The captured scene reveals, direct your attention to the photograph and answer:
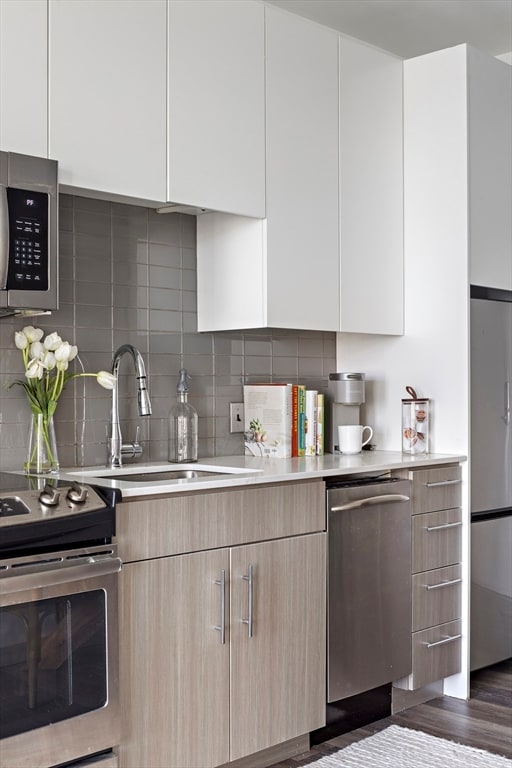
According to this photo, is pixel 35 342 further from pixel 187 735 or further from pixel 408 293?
pixel 408 293

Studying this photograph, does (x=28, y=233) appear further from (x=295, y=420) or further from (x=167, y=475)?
(x=295, y=420)

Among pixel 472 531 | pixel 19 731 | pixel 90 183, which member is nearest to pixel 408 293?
pixel 472 531

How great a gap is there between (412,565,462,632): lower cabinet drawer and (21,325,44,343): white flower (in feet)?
5.04

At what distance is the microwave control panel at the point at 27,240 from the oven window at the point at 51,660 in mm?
826

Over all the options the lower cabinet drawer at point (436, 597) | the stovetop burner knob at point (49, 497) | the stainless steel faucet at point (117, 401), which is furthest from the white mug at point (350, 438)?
the stovetop burner knob at point (49, 497)

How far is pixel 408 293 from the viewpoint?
3592 mm

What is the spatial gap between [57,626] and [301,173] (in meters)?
1.82

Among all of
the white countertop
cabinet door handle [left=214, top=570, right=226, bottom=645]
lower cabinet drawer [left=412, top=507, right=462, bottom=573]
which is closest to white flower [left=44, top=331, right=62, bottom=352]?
the white countertop

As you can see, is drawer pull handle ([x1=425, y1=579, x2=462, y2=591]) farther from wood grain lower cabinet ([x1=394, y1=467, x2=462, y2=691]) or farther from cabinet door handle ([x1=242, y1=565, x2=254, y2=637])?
cabinet door handle ([x1=242, y1=565, x2=254, y2=637])

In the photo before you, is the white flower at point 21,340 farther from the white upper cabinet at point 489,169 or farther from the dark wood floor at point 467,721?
the white upper cabinet at point 489,169

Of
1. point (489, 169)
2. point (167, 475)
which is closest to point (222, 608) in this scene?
point (167, 475)

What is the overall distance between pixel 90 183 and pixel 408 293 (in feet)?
5.00

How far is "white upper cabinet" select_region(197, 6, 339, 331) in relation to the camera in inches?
121

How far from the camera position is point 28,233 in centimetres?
235
